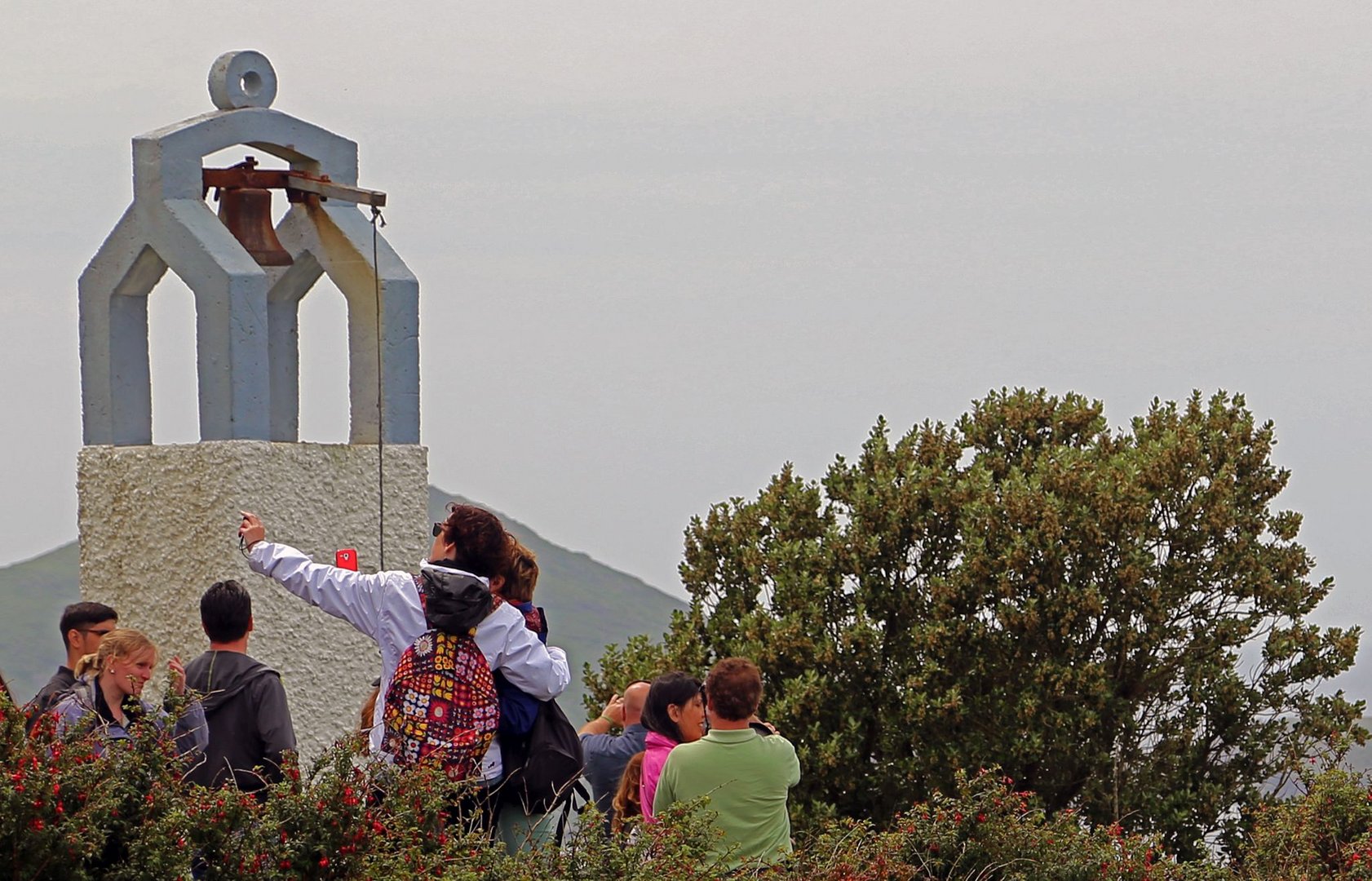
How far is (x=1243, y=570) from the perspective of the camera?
891 cm

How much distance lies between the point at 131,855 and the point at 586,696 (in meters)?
5.62

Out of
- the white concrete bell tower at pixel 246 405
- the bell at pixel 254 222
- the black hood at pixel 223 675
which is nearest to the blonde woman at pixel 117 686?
the black hood at pixel 223 675

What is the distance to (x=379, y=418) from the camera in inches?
289

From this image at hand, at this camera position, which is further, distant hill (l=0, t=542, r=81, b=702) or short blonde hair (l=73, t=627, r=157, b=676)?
distant hill (l=0, t=542, r=81, b=702)

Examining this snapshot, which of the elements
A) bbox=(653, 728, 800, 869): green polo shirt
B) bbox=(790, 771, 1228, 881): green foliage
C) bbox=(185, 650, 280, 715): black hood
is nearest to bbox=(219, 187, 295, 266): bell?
bbox=(185, 650, 280, 715): black hood

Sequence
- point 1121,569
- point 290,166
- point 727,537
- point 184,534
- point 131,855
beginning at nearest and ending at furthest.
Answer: point 131,855 < point 184,534 < point 290,166 < point 1121,569 < point 727,537

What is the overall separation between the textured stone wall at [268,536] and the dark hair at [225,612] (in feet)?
5.25

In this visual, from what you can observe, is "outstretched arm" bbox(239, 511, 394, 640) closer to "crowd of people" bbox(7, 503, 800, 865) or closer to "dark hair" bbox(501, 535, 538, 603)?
"crowd of people" bbox(7, 503, 800, 865)

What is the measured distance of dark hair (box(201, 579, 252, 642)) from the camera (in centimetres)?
504

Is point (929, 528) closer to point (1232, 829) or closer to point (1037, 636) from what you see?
point (1037, 636)

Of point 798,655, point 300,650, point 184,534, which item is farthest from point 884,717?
point 184,534

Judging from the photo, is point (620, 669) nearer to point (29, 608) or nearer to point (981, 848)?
point (981, 848)

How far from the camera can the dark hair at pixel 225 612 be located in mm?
5043

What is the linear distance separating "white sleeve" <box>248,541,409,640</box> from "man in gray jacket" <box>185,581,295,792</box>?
0.16 meters
